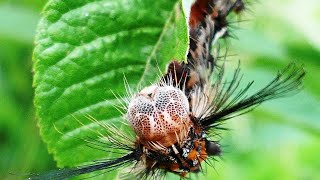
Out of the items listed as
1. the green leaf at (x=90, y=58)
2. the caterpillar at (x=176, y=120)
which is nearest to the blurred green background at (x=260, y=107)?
the caterpillar at (x=176, y=120)

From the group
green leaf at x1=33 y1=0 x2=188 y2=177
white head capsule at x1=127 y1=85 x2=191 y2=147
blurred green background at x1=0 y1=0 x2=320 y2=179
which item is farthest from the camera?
blurred green background at x1=0 y1=0 x2=320 y2=179

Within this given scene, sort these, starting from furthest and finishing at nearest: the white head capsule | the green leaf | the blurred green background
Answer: the blurred green background
the green leaf
the white head capsule

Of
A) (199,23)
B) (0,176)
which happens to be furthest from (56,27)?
(0,176)

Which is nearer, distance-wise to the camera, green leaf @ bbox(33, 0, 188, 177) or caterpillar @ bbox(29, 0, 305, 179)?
caterpillar @ bbox(29, 0, 305, 179)

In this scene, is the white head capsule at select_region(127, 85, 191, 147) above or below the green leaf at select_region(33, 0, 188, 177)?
below

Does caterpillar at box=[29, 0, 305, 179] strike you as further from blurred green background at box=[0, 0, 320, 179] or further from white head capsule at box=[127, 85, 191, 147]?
blurred green background at box=[0, 0, 320, 179]

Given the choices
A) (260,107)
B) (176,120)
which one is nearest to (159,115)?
(176,120)

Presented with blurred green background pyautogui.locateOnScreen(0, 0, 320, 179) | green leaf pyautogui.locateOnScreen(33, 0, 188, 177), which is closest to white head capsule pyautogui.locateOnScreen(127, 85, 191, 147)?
green leaf pyautogui.locateOnScreen(33, 0, 188, 177)
